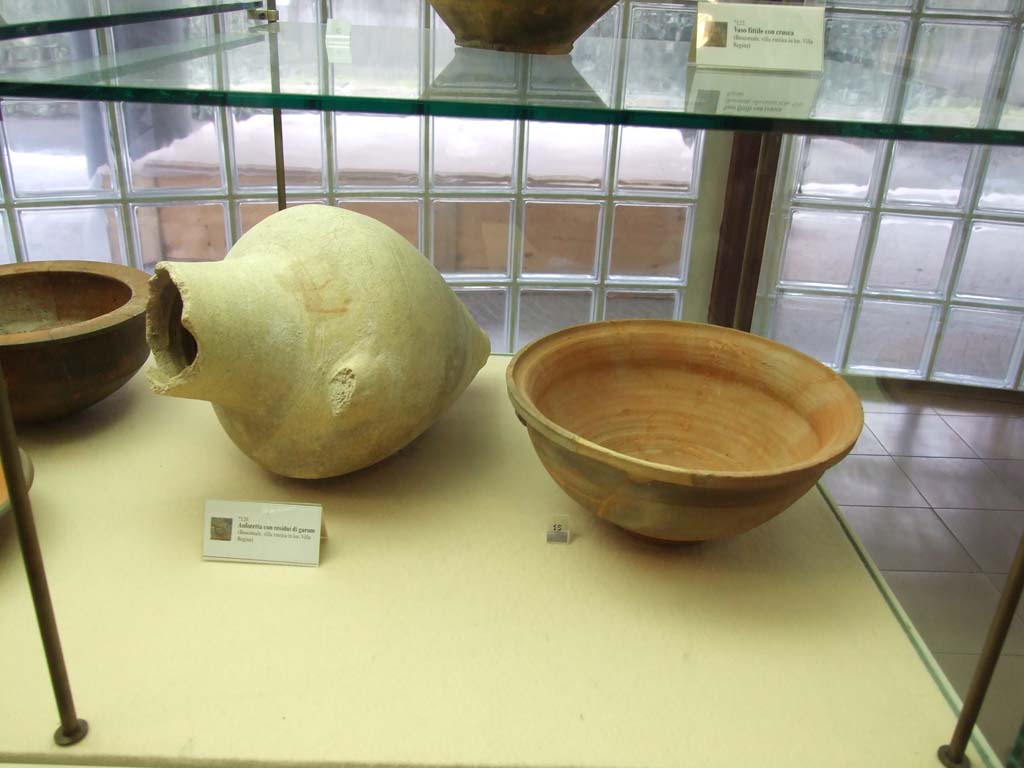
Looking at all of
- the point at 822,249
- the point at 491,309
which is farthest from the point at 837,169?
the point at 491,309

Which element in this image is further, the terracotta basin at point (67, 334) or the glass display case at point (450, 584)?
the terracotta basin at point (67, 334)

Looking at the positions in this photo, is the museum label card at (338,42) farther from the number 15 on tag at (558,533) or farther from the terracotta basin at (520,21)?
the number 15 on tag at (558,533)

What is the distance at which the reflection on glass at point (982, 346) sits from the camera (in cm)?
163

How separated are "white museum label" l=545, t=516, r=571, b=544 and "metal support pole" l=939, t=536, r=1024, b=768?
0.35 metres

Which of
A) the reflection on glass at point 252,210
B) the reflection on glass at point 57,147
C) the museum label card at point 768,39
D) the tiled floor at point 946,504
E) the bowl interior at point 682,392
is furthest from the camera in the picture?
the reflection on glass at point 252,210

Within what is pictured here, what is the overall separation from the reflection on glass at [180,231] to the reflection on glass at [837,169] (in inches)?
43.1

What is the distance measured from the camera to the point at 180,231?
5.26 ft

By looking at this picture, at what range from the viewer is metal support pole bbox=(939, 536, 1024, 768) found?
576 millimetres

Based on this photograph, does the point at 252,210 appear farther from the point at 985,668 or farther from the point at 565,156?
the point at 985,668

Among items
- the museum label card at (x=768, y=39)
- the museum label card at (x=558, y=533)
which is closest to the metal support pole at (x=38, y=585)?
the museum label card at (x=558, y=533)

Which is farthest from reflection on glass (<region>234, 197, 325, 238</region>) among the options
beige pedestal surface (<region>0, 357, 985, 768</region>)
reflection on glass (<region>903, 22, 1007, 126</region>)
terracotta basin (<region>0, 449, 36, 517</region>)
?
reflection on glass (<region>903, 22, 1007, 126</region>)

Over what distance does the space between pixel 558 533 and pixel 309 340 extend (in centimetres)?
30

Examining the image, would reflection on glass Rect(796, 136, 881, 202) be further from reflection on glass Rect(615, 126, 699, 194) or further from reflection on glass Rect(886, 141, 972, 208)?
reflection on glass Rect(615, 126, 699, 194)

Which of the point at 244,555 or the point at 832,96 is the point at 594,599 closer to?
the point at 244,555
